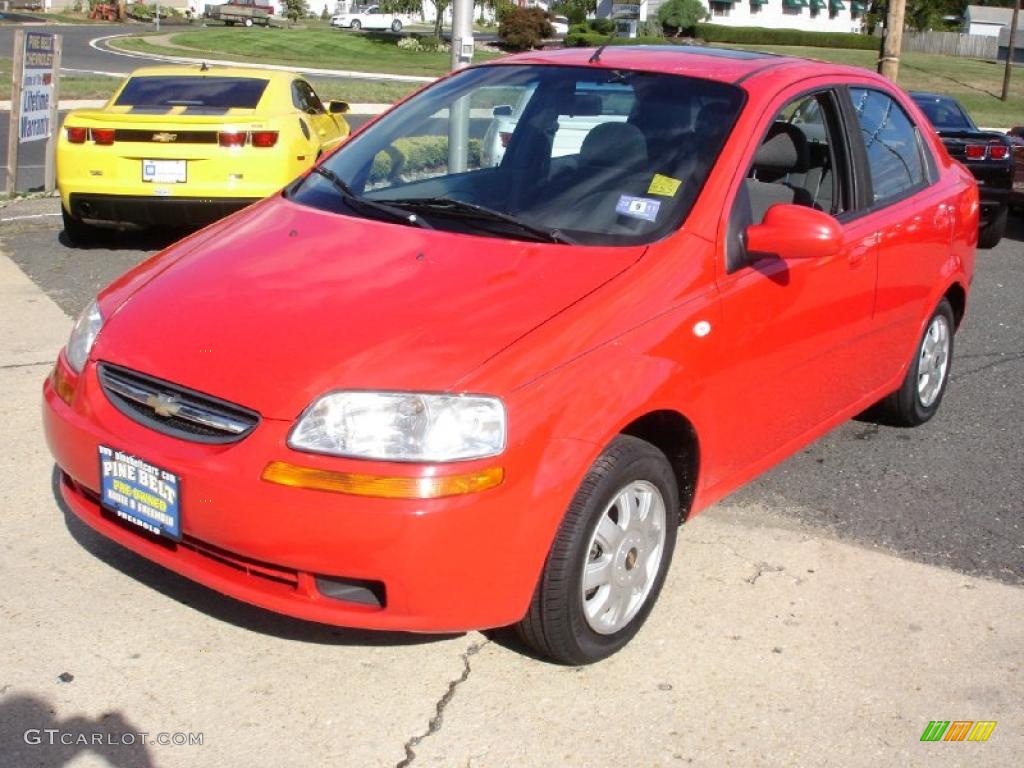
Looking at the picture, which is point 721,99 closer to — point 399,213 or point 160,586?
point 399,213

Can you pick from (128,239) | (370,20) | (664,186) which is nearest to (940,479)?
(664,186)

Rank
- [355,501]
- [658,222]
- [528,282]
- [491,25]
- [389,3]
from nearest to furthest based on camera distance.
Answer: [355,501], [528,282], [658,222], [389,3], [491,25]

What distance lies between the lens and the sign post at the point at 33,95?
11.0m

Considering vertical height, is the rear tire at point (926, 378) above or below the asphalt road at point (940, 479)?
above

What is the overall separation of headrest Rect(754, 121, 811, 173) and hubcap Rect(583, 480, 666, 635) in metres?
1.37

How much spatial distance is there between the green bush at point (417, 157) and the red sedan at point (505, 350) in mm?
23

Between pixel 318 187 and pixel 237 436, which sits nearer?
pixel 237 436

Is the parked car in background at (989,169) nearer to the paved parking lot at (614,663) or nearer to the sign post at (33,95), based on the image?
the paved parking lot at (614,663)

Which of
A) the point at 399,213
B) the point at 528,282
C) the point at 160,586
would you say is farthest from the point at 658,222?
the point at 160,586

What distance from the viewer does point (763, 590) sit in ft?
13.7

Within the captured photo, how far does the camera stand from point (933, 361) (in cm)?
582

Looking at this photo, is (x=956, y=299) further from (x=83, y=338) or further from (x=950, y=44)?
(x=950, y=44)

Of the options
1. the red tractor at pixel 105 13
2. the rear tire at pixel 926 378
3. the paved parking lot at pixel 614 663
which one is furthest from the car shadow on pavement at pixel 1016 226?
the red tractor at pixel 105 13

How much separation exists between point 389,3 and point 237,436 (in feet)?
167
